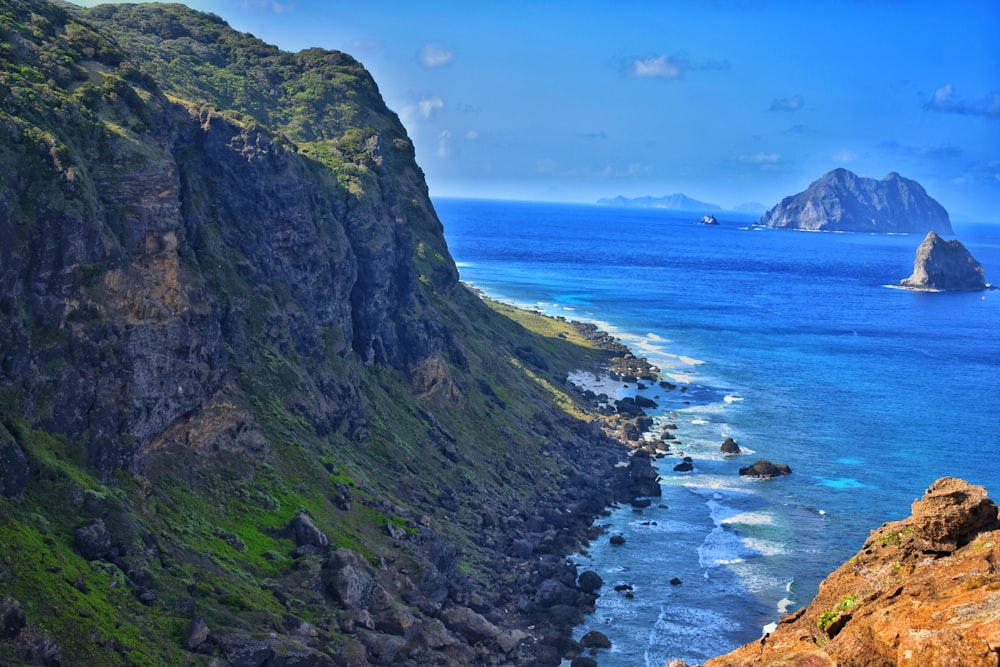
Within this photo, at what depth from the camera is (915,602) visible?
1914cm

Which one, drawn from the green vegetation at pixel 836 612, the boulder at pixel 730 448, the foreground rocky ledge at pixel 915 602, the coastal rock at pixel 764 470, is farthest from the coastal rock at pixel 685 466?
the green vegetation at pixel 836 612

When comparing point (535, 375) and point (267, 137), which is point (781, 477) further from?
point (267, 137)

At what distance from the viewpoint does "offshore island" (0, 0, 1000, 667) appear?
120 feet

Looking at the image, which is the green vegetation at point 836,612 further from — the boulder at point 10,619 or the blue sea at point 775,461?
the blue sea at point 775,461

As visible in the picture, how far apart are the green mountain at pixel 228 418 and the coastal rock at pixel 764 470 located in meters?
11.7

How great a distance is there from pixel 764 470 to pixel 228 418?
60.6m

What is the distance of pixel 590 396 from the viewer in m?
127

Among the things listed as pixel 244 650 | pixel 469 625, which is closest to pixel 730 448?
pixel 469 625

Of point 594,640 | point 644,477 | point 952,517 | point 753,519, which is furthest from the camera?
point 644,477

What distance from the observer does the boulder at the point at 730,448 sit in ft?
Answer: 353

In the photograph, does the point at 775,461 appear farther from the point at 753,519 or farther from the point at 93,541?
the point at 93,541

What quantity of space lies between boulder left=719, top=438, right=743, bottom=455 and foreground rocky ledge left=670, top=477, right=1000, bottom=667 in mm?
85607

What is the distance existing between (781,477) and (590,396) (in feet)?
107

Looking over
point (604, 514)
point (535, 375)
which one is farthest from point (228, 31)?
point (604, 514)
